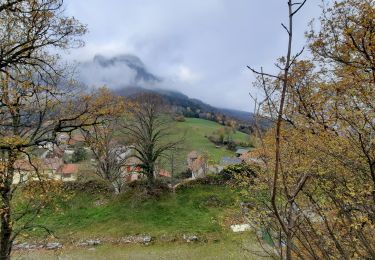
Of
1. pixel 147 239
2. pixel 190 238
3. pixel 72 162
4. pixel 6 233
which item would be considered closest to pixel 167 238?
pixel 147 239

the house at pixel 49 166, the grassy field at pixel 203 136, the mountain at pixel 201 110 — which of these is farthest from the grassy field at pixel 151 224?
the grassy field at pixel 203 136

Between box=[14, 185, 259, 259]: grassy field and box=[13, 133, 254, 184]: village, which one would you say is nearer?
box=[13, 133, 254, 184]: village

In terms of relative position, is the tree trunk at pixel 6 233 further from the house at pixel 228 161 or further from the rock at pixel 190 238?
the rock at pixel 190 238

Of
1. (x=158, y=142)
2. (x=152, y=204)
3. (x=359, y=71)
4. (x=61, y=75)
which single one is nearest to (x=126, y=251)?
(x=152, y=204)

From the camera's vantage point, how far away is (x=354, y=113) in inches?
279

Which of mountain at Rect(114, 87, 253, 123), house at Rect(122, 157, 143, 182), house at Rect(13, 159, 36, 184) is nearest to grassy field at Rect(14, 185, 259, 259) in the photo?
house at Rect(122, 157, 143, 182)

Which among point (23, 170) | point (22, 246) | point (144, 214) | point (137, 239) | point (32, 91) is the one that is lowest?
point (22, 246)

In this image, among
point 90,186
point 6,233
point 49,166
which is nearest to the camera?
Result: point 6,233

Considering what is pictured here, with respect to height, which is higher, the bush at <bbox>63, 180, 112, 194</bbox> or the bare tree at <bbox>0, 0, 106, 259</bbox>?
the bare tree at <bbox>0, 0, 106, 259</bbox>

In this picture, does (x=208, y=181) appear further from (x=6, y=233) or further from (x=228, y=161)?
(x=6, y=233)

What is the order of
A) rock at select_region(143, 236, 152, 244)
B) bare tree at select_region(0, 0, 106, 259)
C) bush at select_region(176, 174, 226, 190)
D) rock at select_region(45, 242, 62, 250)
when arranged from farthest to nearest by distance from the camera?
bush at select_region(176, 174, 226, 190)
rock at select_region(143, 236, 152, 244)
rock at select_region(45, 242, 62, 250)
bare tree at select_region(0, 0, 106, 259)

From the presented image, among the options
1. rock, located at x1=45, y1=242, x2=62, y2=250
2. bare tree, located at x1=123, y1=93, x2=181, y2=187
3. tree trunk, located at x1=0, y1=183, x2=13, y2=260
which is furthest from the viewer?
bare tree, located at x1=123, y1=93, x2=181, y2=187

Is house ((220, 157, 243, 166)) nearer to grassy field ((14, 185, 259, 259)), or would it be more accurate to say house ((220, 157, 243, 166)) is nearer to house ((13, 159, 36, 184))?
grassy field ((14, 185, 259, 259))

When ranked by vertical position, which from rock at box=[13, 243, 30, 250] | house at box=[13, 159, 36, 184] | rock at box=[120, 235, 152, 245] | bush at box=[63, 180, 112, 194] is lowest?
rock at box=[13, 243, 30, 250]
